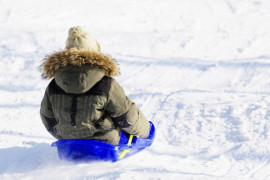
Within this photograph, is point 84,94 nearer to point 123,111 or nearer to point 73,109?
point 73,109

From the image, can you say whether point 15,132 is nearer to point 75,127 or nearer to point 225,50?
point 75,127

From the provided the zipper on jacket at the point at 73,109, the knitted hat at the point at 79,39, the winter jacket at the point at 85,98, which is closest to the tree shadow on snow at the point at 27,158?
the winter jacket at the point at 85,98

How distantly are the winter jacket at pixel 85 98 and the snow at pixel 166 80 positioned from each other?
0.28 metres

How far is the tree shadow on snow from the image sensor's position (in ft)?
10.8

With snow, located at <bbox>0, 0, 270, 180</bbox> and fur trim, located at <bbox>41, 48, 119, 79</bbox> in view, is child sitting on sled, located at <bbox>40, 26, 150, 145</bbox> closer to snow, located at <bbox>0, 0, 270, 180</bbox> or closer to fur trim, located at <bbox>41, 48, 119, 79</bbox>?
fur trim, located at <bbox>41, 48, 119, 79</bbox>

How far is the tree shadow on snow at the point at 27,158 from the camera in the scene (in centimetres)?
328

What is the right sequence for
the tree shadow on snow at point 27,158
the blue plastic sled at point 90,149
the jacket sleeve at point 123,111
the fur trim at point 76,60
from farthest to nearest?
the tree shadow on snow at point 27,158 < the blue plastic sled at point 90,149 < the jacket sleeve at point 123,111 < the fur trim at point 76,60

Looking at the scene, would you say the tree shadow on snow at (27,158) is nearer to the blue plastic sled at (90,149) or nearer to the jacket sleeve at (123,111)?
the blue plastic sled at (90,149)

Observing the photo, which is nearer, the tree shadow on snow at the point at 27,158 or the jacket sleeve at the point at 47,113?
the jacket sleeve at the point at 47,113

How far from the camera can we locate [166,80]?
5.36 meters

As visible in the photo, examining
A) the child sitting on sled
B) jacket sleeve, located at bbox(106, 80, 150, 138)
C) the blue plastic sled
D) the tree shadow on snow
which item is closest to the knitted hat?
the child sitting on sled

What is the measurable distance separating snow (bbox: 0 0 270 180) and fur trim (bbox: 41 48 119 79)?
67cm

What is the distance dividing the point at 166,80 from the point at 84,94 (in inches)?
99.6

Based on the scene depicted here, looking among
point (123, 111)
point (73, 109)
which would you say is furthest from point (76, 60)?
point (123, 111)
